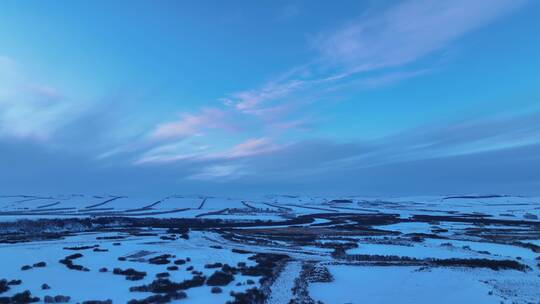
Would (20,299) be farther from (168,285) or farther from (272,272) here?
(272,272)

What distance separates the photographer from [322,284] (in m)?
20.6

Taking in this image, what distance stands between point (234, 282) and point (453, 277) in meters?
11.7

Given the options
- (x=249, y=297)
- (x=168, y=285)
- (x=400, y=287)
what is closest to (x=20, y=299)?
(x=168, y=285)

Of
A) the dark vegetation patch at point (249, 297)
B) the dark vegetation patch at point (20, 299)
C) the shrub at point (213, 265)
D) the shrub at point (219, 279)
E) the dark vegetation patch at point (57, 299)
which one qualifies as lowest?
the dark vegetation patch at point (249, 297)

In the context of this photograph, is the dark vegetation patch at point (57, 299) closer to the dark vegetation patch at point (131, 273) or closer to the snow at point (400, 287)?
the dark vegetation patch at point (131, 273)

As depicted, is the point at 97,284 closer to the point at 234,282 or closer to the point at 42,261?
the point at 234,282

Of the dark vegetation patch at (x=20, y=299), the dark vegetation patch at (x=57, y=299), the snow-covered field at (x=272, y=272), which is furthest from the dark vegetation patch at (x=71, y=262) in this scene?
the dark vegetation patch at (x=57, y=299)

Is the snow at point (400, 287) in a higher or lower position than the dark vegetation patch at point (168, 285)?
lower

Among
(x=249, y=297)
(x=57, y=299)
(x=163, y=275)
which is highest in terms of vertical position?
(x=57, y=299)

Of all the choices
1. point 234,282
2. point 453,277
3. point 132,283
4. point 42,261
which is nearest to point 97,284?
point 132,283

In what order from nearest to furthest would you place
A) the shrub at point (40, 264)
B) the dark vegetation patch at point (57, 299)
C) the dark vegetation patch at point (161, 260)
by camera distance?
the dark vegetation patch at point (57, 299) < the shrub at point (40, 264) < the dark vegetation patch at point (161, 260)

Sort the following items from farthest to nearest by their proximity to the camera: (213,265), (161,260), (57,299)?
(161,260), (213,265), (57,299)

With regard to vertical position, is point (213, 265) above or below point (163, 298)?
above

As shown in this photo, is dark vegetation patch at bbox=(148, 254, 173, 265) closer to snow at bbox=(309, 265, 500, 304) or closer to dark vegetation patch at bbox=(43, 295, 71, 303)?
dark vegetation patch at bbox=(43, 295, 71, 303)
